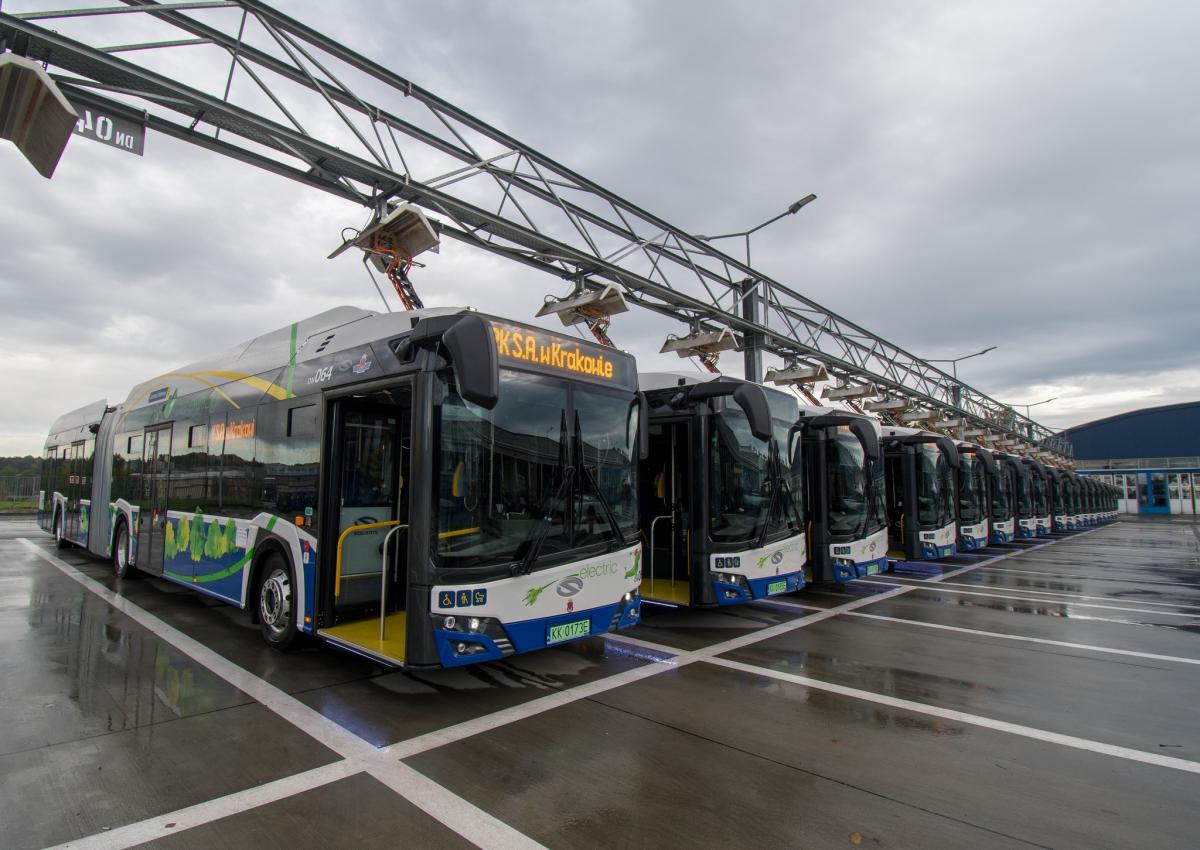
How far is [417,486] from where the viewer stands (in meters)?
4.80

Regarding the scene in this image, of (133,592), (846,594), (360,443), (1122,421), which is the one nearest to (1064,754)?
(360,443)

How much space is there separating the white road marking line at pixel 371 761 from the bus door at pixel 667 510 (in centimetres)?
472

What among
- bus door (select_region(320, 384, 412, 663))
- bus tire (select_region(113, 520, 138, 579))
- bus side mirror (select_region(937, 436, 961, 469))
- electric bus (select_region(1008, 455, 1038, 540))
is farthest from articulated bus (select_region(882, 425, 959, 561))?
bus tire (select_region(113, 520, 138, 579))

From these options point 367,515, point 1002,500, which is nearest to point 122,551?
point 367,515

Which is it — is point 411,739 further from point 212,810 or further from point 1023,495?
point 1023,495

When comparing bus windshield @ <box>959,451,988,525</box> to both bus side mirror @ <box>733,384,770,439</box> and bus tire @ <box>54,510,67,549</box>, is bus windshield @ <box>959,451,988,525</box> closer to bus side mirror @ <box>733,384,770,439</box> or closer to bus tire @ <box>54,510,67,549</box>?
bus side mirror @ <box>733,384,770,439</box>

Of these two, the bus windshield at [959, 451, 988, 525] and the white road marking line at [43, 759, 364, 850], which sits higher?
the bus windshield at [959, 451, 988, 525]

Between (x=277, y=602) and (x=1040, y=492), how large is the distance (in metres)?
28.9

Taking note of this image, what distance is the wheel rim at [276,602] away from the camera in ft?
21.2

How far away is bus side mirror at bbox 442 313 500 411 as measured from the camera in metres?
4.13

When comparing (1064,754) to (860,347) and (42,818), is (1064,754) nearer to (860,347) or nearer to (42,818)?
(42,818)

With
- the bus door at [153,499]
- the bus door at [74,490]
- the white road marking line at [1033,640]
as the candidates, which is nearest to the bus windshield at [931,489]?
the white road marking line at [1033,640]

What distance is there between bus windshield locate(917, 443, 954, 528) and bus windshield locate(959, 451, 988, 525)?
1.78 metres

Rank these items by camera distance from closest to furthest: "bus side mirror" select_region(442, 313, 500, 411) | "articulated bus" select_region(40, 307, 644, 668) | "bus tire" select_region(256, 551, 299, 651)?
"bus side mirror" select_region(442, 313, 500, 411)
"articulated bus" select_region(40, 307, 644, 668)
"bus tire" select_region(256, 551, 299, 651)
